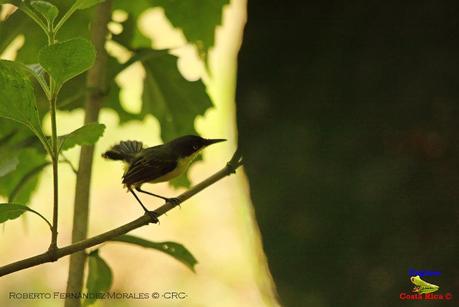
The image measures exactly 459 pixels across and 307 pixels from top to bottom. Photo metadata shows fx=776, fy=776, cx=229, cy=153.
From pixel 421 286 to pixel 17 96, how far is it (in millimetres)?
207

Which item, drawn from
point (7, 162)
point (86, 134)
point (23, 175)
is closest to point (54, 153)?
point (86, 134)

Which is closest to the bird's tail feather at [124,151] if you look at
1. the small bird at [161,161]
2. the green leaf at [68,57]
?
the small bird at [161,161]

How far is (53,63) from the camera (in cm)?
32

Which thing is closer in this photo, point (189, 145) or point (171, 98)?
point (189, 145)

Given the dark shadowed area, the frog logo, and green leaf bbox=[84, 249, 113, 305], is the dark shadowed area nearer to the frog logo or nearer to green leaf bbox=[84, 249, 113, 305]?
the frog logo

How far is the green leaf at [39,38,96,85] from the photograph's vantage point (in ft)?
1.05

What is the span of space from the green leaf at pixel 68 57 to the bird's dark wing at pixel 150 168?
0.10m

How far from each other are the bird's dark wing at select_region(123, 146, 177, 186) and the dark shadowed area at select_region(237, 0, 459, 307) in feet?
0.19

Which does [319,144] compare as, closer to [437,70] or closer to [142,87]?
[437,70]

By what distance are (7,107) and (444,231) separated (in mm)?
205

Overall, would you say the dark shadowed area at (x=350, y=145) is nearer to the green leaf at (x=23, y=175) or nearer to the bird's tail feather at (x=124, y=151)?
the bird's tail feather at (x=124, y=151)

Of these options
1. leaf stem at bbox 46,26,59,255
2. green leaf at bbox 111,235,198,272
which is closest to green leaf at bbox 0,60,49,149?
leaf stem at bbox 46,26,59,255

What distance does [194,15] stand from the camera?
0.54 m

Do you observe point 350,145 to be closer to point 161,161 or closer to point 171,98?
point 161,161
